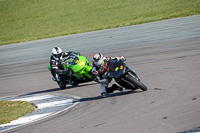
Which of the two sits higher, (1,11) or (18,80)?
(1,11)

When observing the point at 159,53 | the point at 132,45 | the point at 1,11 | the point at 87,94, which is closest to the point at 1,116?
the point at 87,94

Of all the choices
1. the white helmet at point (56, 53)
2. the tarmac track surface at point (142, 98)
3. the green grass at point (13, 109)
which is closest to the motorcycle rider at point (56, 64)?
the white helmet at point (56, 53)

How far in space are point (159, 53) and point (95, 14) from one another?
2059 centimetres

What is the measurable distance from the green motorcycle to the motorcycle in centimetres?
257

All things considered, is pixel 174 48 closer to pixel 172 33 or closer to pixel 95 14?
pixel 172 33

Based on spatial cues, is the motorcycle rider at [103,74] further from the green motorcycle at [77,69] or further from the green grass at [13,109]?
the green grass at [13,109]

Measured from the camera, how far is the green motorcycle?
11367mm

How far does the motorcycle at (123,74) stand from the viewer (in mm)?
8656

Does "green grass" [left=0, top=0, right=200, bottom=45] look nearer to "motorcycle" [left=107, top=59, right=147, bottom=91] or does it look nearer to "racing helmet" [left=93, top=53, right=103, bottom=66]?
"racing helmet" [left=93, top=53, right=103, bottom=66]

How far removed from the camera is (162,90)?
28.7ft

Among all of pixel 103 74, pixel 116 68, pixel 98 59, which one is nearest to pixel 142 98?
pixel 116 68

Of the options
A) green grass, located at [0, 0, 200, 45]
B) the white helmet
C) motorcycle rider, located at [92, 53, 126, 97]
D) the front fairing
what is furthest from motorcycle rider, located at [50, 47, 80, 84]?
green grass, located at [0, 0, 200, 45]

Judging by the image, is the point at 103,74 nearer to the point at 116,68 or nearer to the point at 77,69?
the point at 116,68

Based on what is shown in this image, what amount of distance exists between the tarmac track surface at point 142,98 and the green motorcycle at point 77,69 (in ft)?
0.89
